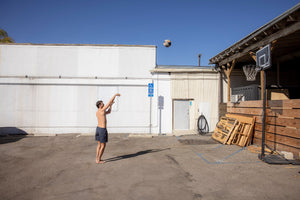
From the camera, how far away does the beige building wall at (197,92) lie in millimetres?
11180

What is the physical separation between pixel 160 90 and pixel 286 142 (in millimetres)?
6957

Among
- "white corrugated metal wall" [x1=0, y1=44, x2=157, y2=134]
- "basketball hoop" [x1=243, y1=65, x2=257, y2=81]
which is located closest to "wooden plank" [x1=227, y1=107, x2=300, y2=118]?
"basketball hoop" [x1=243, y1=65, x2=257, y2=81]

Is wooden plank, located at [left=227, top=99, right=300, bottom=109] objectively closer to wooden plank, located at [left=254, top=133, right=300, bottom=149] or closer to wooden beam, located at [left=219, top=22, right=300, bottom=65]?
wooden plank, located at [left=254, top=133, right=300, bottom=149]

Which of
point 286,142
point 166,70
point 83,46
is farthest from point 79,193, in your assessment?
point 83,46

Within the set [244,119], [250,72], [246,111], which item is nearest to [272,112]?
[244,119]

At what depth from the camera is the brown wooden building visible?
5.75 metres

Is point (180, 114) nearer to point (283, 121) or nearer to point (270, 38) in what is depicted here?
point (283, 121)

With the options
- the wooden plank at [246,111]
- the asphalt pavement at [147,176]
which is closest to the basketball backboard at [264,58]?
the wooden plank at [246,111]

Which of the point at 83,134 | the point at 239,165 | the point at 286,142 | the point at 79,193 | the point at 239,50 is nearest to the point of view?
the point at 79,193

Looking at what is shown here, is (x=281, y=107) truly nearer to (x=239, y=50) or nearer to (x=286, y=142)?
(x=286, y=142)

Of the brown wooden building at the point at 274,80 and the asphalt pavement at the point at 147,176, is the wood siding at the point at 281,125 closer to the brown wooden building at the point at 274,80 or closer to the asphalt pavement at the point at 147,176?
the brown wooden building at the point at 274,80

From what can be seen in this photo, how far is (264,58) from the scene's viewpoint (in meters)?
5.73

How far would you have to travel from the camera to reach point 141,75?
11.1 meters

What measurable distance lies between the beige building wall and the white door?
29 cm
